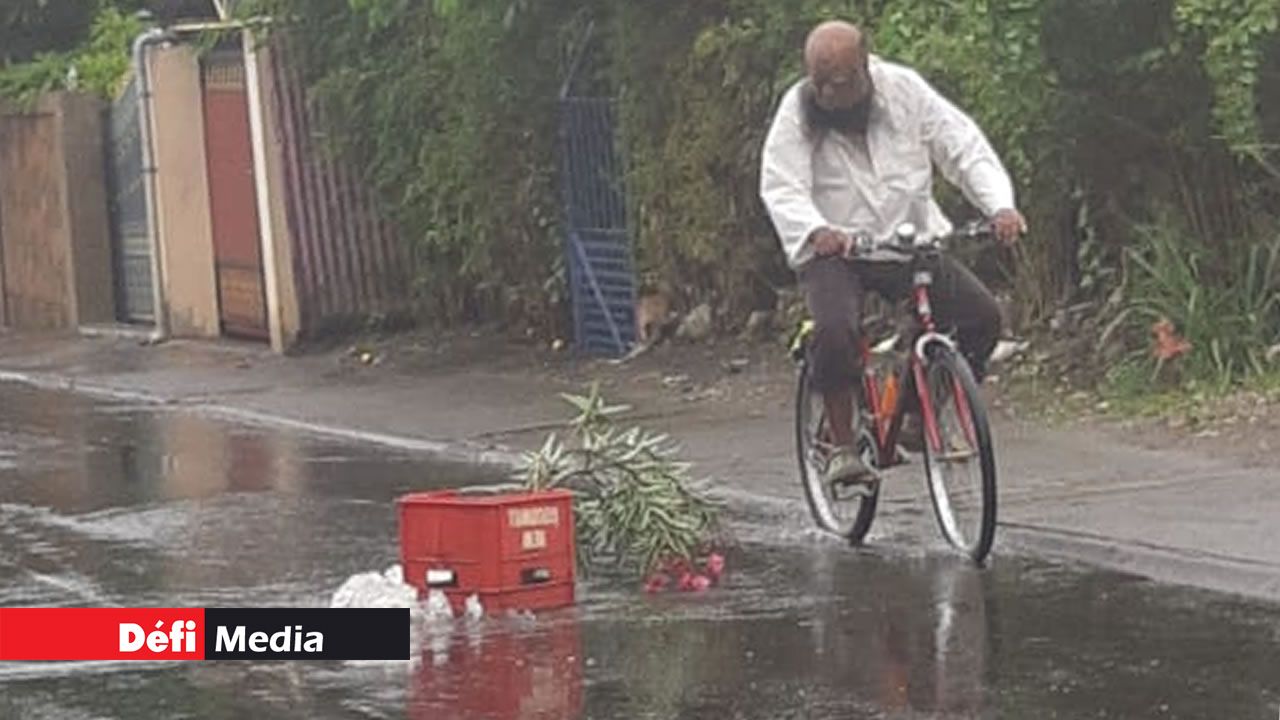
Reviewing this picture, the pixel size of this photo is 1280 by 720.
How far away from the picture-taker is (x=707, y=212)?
16.0 m

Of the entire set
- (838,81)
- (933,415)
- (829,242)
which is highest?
(838,81)

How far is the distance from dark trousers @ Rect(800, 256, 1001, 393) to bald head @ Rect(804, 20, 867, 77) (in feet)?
2.09

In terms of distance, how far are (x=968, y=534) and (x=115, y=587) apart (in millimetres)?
2904

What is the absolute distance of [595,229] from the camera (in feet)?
57.6

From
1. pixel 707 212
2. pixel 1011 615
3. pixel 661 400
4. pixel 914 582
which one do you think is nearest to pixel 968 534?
pixel 914 582

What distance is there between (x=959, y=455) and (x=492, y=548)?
5.46ft

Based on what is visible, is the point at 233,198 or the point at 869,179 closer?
the point at 869,179

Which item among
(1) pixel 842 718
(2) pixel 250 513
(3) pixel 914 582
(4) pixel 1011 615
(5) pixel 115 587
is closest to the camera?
(1) pixel 842 718

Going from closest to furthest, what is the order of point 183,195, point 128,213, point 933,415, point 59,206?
point 933,415 < point 183,195 < point 128,213 < point 59,206

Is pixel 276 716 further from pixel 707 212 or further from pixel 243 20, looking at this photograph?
pixel 243 20

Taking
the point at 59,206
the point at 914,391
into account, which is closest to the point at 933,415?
the point at 914,391

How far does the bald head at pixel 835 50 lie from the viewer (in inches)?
372

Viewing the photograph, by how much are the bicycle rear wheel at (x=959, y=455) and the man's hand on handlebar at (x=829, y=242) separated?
49cm

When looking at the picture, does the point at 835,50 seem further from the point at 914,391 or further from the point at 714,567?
the point at 714,567
